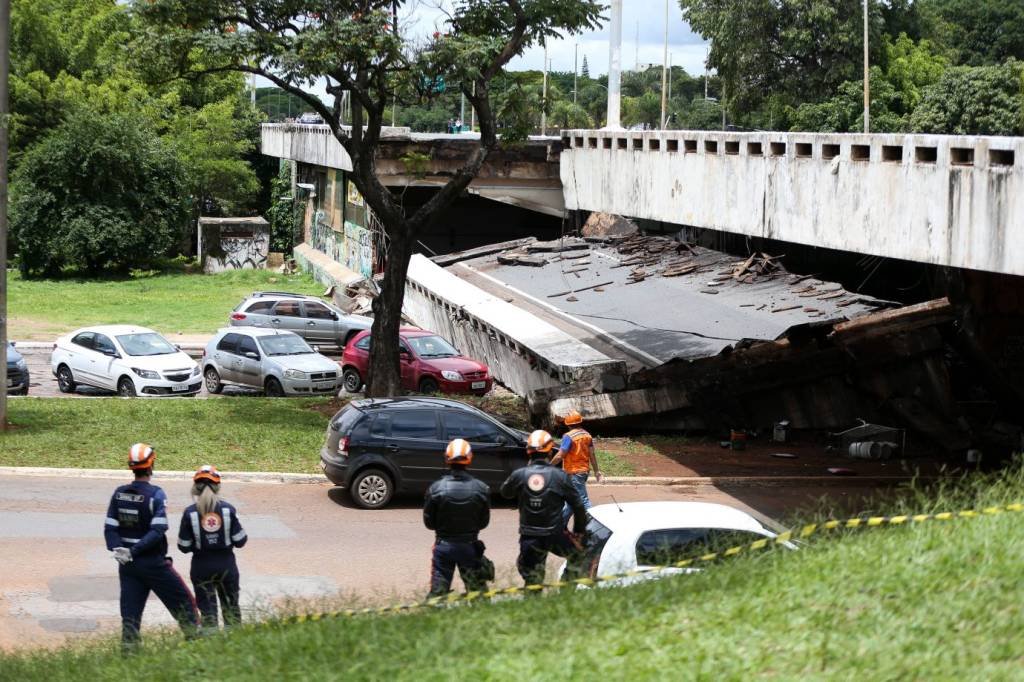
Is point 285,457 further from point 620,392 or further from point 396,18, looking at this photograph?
point 396,18

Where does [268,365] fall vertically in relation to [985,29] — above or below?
below

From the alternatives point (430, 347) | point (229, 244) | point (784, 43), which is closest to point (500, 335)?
point (430, 347)

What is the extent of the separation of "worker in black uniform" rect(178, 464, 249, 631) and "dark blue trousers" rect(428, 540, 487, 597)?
1.61 metres

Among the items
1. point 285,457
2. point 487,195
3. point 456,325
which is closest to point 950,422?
point 285,457

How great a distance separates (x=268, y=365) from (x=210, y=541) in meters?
16.0

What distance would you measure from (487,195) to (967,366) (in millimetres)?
21066

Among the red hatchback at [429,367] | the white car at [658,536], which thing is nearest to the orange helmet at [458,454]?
the white car at [658,536]

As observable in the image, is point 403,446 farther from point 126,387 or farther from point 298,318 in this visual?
point 298,318

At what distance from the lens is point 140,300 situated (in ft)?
141

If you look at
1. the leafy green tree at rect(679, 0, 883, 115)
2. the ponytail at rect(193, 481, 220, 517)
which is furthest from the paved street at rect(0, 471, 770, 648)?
the leafy green tree at rect(679, 0, 883, 115)

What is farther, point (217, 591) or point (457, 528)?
point (457, 528)

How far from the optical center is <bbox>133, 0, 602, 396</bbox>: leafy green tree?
1962 cm

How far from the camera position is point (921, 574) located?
24.5 ft

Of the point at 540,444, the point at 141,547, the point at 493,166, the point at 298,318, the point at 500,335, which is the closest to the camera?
the point at 141,547
